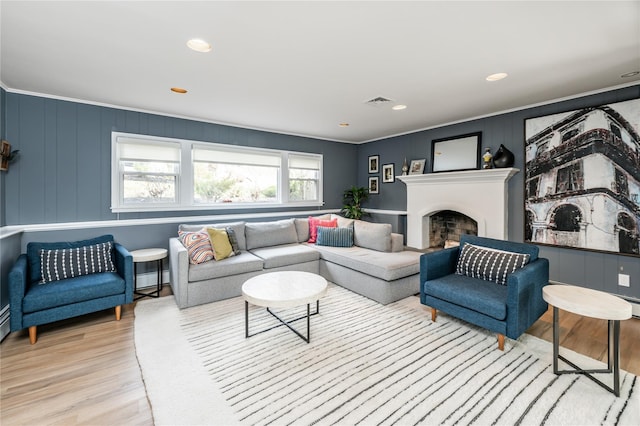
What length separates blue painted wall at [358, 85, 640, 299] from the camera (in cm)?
312

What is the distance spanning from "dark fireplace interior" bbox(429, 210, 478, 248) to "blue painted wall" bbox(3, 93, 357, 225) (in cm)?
439

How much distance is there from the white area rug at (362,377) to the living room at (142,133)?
0.92ft

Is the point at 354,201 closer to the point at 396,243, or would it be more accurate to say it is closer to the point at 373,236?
the point at 373,236

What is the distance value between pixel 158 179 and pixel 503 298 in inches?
175

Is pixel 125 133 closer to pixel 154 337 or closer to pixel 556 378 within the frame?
pixel 154 337

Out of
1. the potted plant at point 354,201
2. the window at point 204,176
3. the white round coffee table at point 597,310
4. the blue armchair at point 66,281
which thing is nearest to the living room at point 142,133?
the window at point 204,176

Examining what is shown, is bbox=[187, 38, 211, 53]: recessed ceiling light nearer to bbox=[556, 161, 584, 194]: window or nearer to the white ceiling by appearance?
the white ceiling

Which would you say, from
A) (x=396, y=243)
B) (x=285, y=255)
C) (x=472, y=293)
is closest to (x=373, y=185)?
(x=396, y=243)

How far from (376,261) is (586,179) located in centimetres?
263

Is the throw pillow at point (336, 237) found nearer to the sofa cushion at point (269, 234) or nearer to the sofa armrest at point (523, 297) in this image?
the sofa cushion at point (269, 234)

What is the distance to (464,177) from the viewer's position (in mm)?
4324

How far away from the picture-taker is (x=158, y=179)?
→ 4082mm

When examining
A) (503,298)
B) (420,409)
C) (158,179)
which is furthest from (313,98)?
(420,409)

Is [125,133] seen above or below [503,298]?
above
